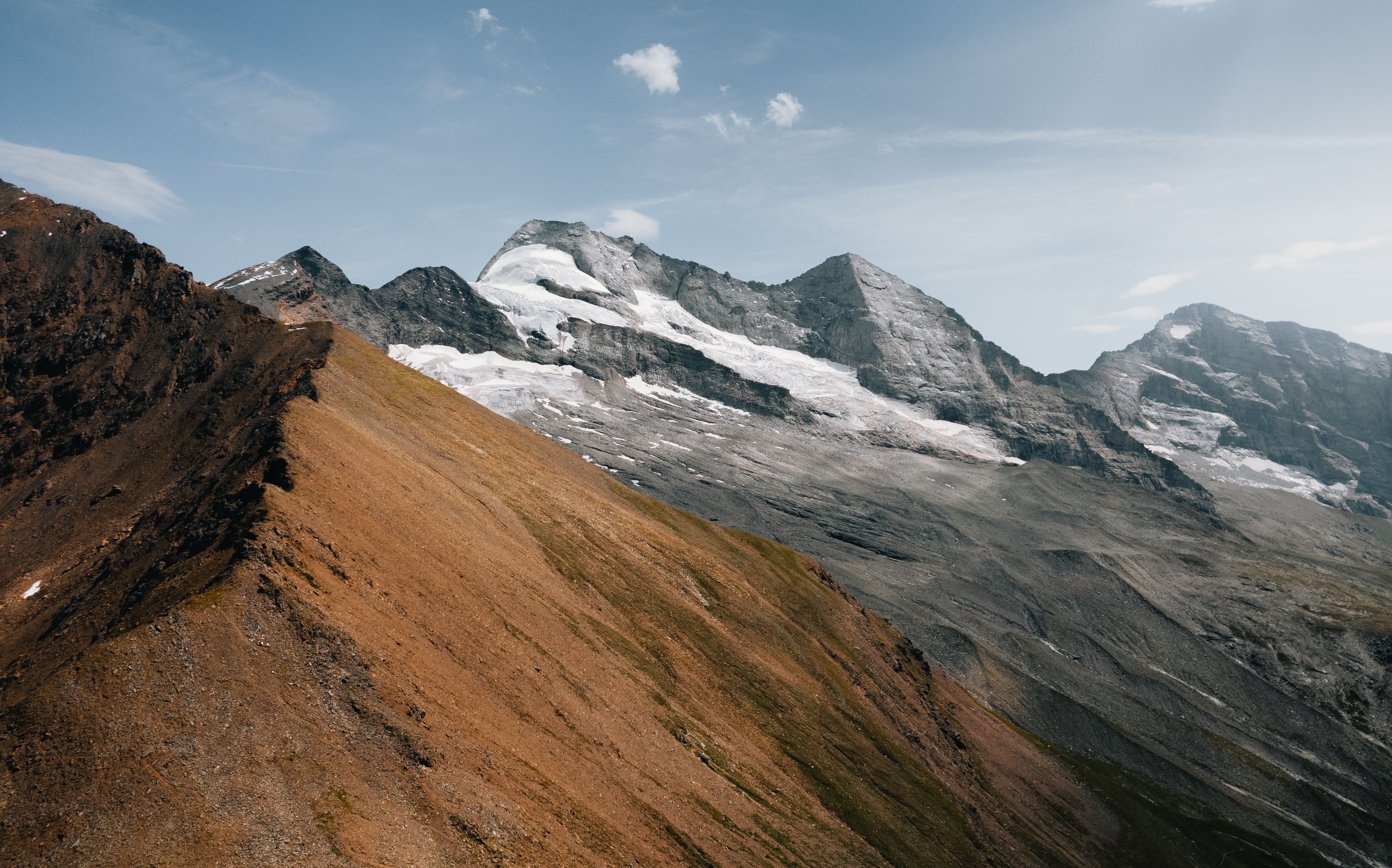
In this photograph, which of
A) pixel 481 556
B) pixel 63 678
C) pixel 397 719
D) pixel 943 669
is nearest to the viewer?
pixel 63 678

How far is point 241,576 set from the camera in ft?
110

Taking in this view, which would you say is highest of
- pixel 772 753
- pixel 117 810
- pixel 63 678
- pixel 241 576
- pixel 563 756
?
pixel 241 576

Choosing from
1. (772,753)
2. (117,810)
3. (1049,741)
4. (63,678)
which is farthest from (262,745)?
(1049,741)

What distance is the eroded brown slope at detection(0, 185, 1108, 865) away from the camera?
27.1 metres

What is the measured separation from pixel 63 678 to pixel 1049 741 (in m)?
140

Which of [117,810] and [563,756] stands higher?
[117,810]

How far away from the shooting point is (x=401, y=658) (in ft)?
120

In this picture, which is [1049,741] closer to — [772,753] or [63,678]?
[772,753]

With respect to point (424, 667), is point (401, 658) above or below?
above

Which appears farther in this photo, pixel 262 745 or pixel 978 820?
pixel 978 820

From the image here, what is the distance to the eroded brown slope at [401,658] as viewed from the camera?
89.0ft

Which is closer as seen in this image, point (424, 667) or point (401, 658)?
point (401, 658)

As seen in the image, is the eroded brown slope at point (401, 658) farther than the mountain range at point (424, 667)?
No

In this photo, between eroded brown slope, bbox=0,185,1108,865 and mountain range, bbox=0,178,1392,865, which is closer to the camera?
eroded brown slope, bbox=0,185,1108,865
